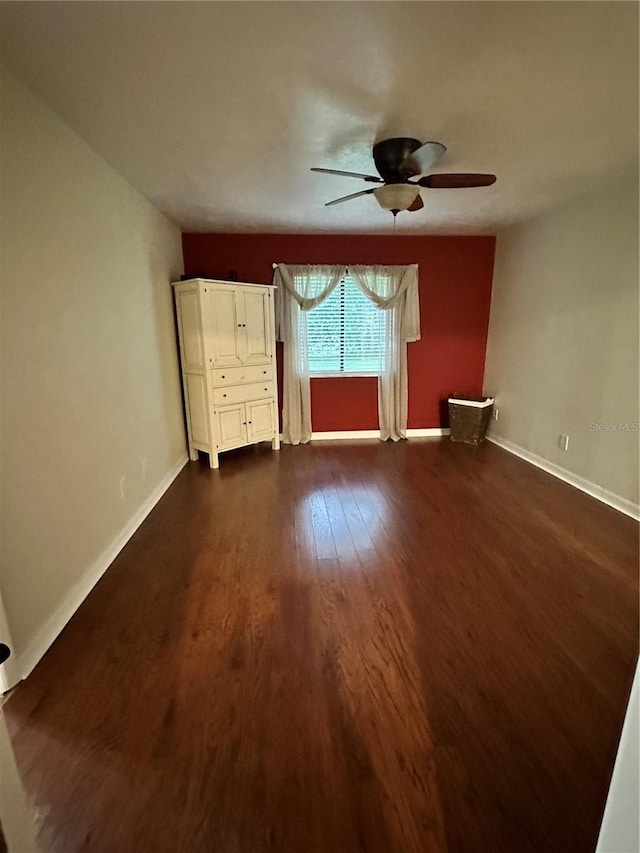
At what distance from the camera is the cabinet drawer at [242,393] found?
379cm

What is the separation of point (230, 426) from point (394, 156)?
264cm

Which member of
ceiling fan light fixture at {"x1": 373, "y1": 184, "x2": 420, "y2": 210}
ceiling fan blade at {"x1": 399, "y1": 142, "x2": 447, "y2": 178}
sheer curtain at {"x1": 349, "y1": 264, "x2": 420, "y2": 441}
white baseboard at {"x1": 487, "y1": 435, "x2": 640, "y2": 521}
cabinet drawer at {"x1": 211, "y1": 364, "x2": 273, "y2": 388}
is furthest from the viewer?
sheer curtain at {"x1": 349, "y1": 264, "x2": 420, "y2": 441}

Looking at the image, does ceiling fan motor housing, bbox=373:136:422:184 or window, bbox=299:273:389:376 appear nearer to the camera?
ceiling fan motor housing, bbox=373:136:422:184

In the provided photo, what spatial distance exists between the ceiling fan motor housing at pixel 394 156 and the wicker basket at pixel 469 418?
2.77 meters

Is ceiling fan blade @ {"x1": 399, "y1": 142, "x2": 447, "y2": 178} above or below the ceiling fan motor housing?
below

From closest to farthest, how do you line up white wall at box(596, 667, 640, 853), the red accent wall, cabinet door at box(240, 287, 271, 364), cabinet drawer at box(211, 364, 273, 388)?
white wall at box(596, 667, 640, 853)
cabinet drawer at box(211, 364, 273, 388)
cabinet door at box(240, 287, 271, 364)
the red accent wall

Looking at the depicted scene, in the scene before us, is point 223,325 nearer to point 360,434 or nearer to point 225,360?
point 225,360

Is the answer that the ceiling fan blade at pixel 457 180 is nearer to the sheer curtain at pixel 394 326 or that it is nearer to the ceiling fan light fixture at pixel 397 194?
the ceiling fan light fixture at pixel 397 194

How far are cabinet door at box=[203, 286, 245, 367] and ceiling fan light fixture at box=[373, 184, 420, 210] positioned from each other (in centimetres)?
181

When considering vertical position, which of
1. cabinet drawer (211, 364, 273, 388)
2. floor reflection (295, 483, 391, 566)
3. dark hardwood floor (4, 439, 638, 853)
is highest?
cabinet drawer (211, 364, 273, 388)

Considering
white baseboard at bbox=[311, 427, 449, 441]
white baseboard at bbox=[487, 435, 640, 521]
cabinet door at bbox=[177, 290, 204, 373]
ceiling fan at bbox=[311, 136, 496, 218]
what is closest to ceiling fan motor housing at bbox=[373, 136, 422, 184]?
ceiling fan at bbox=[311, 136, 496, 218]

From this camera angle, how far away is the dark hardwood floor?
1.09 m

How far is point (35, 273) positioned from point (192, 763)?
1.93 meters

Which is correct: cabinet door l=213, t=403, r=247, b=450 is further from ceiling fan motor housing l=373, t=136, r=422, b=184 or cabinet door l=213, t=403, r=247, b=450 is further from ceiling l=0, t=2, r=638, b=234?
ceiling fan motor housing l=373, t=136, r=422, b=184
